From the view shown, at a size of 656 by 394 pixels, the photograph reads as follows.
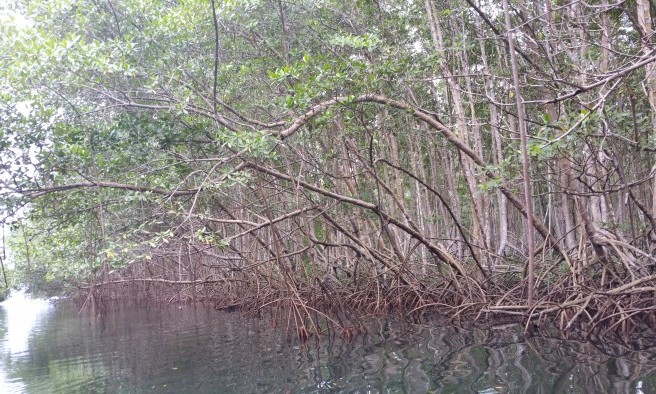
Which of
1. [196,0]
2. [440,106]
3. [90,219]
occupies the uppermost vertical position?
[196,0]

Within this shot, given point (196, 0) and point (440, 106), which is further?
point (440, 106)

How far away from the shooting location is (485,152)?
34.7ft

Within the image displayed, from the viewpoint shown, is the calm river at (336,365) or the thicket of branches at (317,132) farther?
the thicket of branches at (317,132)

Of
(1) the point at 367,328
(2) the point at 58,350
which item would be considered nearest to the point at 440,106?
(1) the point at 367,328

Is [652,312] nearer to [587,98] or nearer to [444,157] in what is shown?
[587,98]

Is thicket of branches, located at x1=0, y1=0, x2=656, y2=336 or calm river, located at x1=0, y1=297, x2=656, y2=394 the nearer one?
calm river, located at x1=0, y1=297, x2=656, y2=394

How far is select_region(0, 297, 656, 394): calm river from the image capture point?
309cm

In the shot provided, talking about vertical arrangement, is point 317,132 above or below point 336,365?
above

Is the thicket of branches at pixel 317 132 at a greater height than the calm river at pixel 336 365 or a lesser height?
greater

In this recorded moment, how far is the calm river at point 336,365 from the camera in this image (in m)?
3.09

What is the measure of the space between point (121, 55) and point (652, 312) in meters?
5.56

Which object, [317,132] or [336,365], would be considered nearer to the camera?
[336,365]

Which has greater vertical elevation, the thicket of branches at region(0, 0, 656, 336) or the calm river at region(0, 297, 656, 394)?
the thicket of branches at region(0, 0, 656, 336)

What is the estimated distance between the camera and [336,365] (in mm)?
3846
